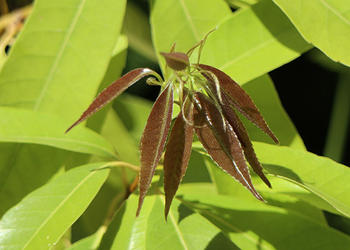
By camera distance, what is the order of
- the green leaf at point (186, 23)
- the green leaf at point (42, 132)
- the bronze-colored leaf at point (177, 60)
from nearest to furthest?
the bronze-colored leaf at point (177, 60) → the green leaf at point (42, 132) → the green leaf at point (186, 23)

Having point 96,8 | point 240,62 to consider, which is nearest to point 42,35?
point 96,8

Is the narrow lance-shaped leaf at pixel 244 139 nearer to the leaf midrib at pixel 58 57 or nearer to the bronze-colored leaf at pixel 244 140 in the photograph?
the bronze-colored leaf at pixel 244 140

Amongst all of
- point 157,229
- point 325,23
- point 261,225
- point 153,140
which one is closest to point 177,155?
point 153,140

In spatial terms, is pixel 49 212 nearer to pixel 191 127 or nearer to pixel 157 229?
pixel 157 229

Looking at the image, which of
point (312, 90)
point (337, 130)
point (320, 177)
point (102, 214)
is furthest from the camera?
point (312, 90)

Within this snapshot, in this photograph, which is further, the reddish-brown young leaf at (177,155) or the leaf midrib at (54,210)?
the leaf midrib at (54,210)

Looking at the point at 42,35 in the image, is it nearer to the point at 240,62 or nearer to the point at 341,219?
the point at 240,62

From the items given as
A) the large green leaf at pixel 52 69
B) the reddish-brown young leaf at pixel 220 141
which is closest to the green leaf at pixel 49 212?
the large green leaf at pixel 52 69

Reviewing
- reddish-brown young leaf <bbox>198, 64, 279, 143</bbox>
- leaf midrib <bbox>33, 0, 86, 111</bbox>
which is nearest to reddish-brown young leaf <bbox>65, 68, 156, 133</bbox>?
reddish-brown young leaf <bbox>198, 64, 279, 143</bbox>

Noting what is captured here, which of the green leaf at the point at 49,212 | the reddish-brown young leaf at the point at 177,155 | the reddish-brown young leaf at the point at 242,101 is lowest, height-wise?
the green leaf at the point at 49,212
